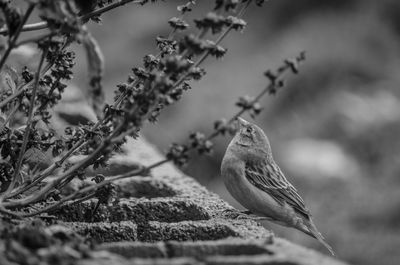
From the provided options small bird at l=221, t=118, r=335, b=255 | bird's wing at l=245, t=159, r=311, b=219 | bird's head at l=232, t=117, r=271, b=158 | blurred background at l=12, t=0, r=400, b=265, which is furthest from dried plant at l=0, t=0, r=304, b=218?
blurred background at l=12, t=0, r=400, b=265

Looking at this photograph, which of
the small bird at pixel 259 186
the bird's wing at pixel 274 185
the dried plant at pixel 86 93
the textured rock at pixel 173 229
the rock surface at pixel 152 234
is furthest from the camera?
the bird's wing at pixel 274 185

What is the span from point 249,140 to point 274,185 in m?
0.38

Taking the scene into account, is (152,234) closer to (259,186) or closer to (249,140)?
(259,186)

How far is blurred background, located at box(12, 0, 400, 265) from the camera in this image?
8344 millimetres

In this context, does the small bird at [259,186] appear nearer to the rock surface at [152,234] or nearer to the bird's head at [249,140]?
the bird's head at [249,140]

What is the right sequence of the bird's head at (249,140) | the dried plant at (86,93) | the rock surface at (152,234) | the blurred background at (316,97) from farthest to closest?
the blurred background at (316,97) < the bird's head at (249,140) < the dried plant at (86,93) < the rock surface at (152,234)

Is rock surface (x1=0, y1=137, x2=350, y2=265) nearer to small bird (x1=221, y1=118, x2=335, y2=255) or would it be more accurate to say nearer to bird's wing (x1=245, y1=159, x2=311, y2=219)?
small bird (x1=221, y1=118, x2=335, y2=255)

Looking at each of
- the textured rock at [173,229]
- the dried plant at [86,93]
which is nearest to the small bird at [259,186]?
the textured rock at [173,229]

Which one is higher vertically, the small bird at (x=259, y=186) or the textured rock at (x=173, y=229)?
the small bird at (x=259, y=186)

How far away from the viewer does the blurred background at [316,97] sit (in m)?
8.34

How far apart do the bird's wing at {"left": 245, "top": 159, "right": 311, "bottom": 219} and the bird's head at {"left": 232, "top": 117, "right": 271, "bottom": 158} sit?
0.53 feet

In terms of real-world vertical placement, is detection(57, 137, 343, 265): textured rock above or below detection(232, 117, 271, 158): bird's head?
below

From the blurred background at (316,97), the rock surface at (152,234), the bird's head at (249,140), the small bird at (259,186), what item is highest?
the blurred background at (316,97)

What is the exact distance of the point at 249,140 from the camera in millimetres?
5379
